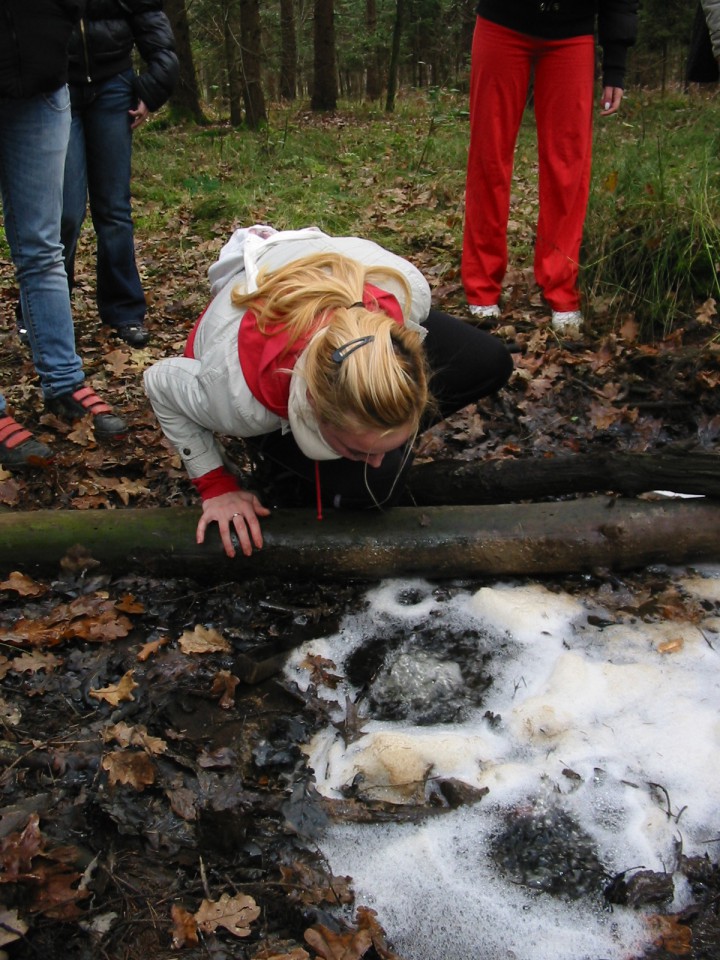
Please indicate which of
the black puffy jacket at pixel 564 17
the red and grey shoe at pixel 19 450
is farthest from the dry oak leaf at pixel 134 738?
the black puffy jacket at pixel 564 17

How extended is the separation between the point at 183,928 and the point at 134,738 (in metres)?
0.62

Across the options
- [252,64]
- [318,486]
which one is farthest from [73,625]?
[252,64]

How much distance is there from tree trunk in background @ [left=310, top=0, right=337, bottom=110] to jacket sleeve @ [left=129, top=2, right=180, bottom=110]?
12818 mm

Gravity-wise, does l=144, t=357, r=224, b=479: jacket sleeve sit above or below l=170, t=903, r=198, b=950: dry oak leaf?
above

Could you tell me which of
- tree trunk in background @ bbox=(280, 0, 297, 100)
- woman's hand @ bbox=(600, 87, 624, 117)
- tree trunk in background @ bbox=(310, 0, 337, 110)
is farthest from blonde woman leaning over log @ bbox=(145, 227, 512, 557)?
tree trunk in background @ bbox=(280, 0, 297, 100)

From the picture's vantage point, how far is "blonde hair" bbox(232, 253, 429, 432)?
6.87 ft

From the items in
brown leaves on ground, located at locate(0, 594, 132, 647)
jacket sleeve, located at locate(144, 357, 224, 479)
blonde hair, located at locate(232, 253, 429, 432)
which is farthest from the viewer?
brown leaves on ground, located at locate(0, 594, 132, 647)

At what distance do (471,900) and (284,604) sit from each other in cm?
130

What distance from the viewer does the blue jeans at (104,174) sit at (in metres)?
4.27

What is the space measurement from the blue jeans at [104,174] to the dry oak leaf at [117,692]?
2.95 meters

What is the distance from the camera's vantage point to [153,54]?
14.6ft

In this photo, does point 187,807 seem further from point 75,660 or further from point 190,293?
point 190,293

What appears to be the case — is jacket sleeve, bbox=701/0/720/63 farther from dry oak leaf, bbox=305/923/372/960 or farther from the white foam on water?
dry oak leaf, bbox=305/923/372/960

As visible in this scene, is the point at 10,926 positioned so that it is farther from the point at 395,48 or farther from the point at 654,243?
the point at 395,48
